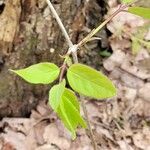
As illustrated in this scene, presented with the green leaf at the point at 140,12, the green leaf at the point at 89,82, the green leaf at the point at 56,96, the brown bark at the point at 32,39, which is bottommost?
the brown bark at the point at 32,39

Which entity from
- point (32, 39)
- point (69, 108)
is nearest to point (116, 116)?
point (32, 39)

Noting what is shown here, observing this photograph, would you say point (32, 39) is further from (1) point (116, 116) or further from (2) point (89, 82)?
(2) point (89, 82)

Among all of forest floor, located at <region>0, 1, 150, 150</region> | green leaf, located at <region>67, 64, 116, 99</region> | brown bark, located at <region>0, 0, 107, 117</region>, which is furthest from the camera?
forest floor, located at <region>0, 1, 150, 150</region>

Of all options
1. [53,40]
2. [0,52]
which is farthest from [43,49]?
[0,52]

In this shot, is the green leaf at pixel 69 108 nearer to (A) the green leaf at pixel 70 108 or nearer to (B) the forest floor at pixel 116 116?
(A) the green leaf at pixel 70 108

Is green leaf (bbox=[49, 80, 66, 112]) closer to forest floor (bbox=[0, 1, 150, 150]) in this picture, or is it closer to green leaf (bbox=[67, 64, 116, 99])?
green leaf (bbox=[67, 64, 116, 99])

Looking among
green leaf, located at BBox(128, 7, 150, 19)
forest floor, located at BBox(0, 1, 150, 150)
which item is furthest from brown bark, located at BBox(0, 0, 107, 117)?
green leaf, located at BBox(128, 7, 150, 19)

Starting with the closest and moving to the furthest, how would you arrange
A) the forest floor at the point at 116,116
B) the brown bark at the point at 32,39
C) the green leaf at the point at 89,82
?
1. the green leaf at the point at 89,82
2. the brown bark at the point at 32,39
3. the forest floor at the point at 116,116

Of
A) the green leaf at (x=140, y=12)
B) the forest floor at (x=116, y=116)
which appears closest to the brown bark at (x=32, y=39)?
the forest floor at (x=116, y=116)
